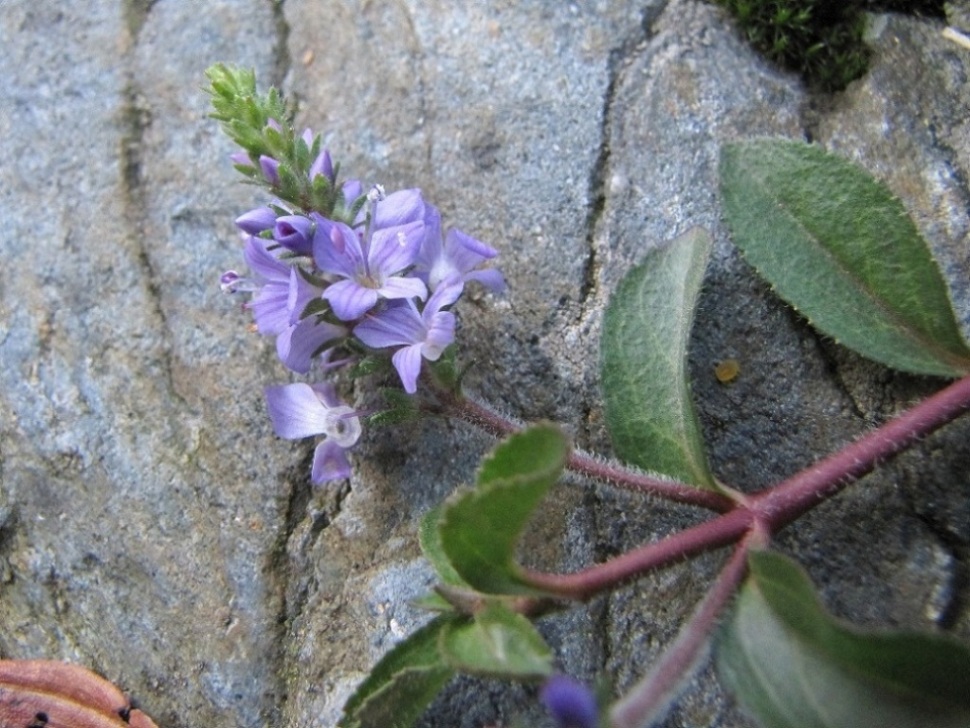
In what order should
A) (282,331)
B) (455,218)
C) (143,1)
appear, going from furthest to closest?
(143,1)
(455,218)
(282,331)

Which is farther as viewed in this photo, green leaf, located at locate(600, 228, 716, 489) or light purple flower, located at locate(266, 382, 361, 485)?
light purple flower, located at locate(266, 382, 361, 485)

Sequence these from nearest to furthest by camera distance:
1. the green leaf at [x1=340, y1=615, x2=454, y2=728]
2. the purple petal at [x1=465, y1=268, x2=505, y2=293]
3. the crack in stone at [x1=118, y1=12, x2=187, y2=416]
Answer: the green leaf at [x1=340, y1=615, x2=454, y2=728]
the purple petal at [x1=465, y1=268, x2=505, y2=293]
the crack in stone at [x1=118, y1=12, x2=187, y2=416]

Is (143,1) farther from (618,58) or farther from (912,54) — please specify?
(912,54)

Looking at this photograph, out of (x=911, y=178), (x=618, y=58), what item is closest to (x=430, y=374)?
(x=618, y=58)

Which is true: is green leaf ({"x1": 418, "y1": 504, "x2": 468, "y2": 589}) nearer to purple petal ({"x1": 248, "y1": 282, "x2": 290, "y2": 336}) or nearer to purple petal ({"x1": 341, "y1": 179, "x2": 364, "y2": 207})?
purple petal ({"x1": 248, "y1": 282, "x2": 290, "y2": 336})

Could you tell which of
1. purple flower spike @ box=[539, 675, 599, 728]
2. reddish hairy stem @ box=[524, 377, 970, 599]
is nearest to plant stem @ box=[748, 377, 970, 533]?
reddish hairy stem @ box=[524, 377, 970, 599]

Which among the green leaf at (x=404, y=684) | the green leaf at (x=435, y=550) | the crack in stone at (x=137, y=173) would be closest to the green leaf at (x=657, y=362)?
the green leaf at (x=435, y=550)

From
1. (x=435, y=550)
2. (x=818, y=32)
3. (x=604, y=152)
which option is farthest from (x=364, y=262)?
(x=818, y=32)
